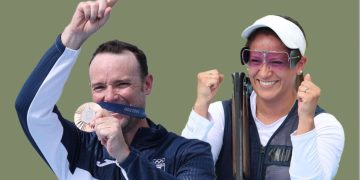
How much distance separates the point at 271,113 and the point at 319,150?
1.67ft

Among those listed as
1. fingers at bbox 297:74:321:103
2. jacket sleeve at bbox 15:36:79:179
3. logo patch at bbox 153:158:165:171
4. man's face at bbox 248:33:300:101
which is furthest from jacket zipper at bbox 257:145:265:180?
jacket sleeve at bbox 15:36:79:179

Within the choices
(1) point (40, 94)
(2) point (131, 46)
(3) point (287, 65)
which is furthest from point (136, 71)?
(3) point (287, 65)

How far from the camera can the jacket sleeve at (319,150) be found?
211 inches

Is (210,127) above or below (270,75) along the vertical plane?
below

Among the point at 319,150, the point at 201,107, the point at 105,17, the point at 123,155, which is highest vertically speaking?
the point at 105,17

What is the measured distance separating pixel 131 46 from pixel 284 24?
1.25 metres

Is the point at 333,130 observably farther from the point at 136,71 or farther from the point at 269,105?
the point at 136,71

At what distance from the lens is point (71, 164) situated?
4824mm

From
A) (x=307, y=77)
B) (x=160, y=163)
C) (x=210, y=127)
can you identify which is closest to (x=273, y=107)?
(x=210, y=127)

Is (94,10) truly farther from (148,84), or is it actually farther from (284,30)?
(284,30)

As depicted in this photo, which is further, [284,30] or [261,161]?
[261,161]

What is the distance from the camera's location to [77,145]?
4824mm

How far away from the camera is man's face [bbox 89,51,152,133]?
468cm

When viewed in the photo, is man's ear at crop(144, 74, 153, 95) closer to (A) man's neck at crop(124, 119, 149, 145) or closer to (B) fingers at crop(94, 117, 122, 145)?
(A) man's neck at crop(124, 119, 149, 145)
